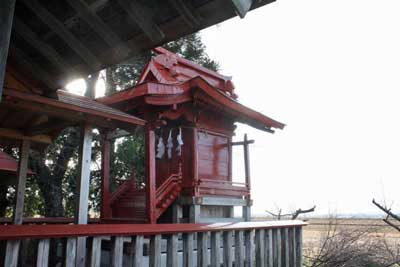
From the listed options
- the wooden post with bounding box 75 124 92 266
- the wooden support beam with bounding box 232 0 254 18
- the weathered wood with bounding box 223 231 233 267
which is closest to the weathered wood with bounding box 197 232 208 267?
the weathered wood with bounding box 223 231 233 267

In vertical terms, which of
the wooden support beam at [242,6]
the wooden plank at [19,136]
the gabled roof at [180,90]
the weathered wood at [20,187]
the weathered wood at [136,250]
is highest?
the gabled roof at [180,90]

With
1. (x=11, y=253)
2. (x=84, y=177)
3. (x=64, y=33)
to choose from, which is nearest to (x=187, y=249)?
(x=11, y=253)

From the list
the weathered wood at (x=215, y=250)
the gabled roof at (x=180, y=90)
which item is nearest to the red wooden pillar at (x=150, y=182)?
the gabled roof at (x=180, y=90)

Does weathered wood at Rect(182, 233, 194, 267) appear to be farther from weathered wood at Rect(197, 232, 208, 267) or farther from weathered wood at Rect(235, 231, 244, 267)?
weathered wood at Rect(235, 231, 244, 267)

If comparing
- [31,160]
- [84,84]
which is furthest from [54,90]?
[84,84]

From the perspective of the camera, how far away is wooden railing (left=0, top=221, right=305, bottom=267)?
6.61 ft

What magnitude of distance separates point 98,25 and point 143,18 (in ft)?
1.16

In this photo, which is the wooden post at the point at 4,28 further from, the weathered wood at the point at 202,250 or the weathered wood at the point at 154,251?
the weathered wood at the point at 202,250

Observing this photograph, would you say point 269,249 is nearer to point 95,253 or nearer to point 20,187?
point 95,253

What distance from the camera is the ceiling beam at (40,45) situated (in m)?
2.55

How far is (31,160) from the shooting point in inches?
429

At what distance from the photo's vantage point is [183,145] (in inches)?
330

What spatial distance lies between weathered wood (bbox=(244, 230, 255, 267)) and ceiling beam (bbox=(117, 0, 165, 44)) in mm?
1956

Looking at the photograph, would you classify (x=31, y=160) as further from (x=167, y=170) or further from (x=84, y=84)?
(x=167, y=170)
